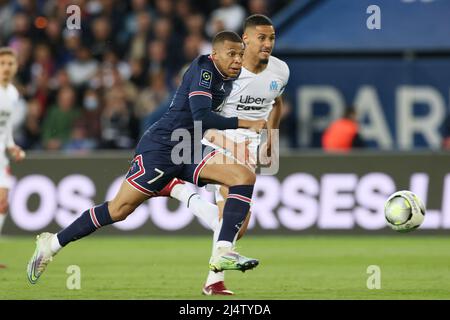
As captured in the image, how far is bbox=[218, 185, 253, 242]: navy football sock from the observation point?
29.0ft

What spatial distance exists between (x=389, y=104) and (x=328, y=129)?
105 cm

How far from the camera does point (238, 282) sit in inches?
402

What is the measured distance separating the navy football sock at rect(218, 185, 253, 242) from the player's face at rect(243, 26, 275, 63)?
1.28 meters

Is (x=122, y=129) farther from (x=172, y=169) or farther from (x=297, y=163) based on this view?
(x=172, y=169)

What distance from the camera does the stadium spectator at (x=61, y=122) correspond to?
17.0 meters

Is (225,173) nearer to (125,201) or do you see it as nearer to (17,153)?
(125,201)

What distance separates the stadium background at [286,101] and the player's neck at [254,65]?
17.8 ft

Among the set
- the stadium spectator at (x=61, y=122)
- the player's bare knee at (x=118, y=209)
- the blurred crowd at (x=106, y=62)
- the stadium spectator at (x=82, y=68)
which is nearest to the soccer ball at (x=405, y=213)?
the player's bare knee at (x=118, y=209)

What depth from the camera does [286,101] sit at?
1728cm

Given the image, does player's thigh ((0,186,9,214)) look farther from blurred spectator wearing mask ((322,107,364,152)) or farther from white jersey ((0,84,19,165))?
blurred spectator wearing mask ((322,107,364,152))

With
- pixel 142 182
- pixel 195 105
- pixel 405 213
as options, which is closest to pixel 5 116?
pixel 142 182
